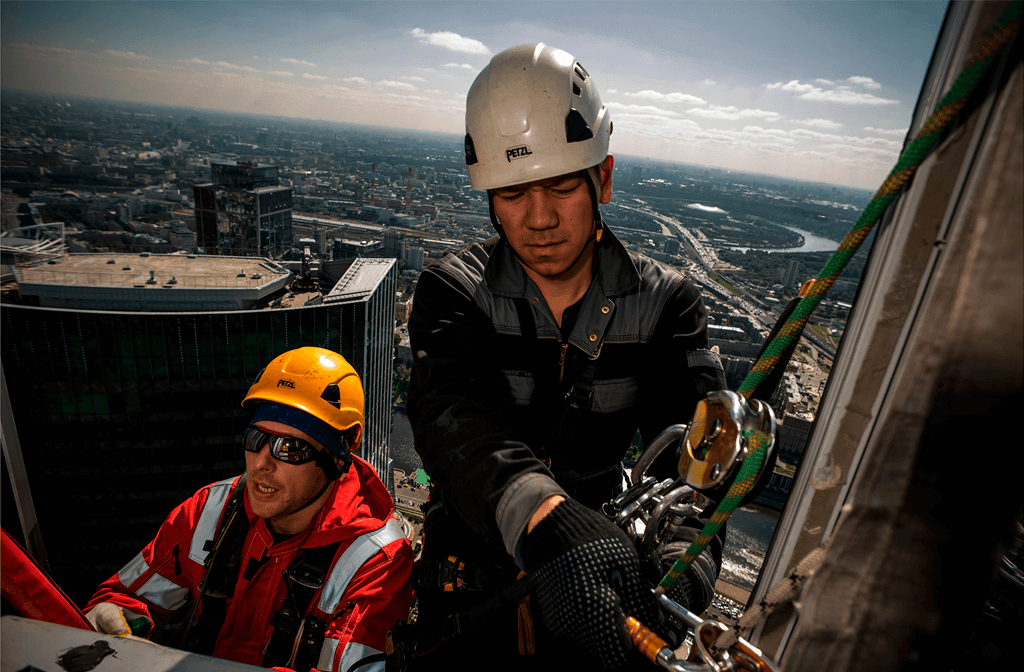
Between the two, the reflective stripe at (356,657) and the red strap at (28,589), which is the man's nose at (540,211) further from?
the reflective stripe at (356,657)

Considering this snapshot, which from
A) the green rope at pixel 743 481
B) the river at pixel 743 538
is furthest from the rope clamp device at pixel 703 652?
the river at pixel 743 538

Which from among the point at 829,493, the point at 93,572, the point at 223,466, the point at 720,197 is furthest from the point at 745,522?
the point at 720,197

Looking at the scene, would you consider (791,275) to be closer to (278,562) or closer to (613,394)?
(613,394)

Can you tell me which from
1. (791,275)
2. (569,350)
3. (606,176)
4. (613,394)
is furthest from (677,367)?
(791,275)

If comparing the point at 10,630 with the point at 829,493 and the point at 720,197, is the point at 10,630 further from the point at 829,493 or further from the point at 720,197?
the point at 720,197

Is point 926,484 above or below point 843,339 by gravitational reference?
below
